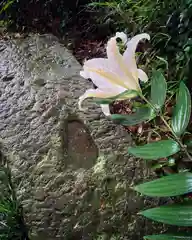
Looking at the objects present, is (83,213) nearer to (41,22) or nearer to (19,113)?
Answer: (19,113)

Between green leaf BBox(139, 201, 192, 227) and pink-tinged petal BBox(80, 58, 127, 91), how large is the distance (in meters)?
0.32

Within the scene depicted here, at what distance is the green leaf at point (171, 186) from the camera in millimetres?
750

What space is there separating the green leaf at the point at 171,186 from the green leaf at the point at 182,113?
14cm

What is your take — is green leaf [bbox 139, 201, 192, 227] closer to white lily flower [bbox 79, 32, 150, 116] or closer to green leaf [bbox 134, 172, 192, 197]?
green leaf [bbox 134, 172, 192, 197]

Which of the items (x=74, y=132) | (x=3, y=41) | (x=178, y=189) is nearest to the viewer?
(x=178, y=189)

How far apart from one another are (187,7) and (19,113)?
1.11 meters

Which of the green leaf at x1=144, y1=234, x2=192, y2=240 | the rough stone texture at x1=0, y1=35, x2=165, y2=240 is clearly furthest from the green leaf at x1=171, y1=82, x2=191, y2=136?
the rough stone texture at x1=0, y1=35, x2=165, y2=240

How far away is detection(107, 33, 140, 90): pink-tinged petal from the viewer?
33.4 inches

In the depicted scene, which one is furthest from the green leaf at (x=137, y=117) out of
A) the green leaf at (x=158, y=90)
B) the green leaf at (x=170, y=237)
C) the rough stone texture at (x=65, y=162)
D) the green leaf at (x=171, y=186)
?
the rough stone texture at (x=65, y=162)

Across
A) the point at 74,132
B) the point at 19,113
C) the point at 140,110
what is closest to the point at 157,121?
the point at 74,132

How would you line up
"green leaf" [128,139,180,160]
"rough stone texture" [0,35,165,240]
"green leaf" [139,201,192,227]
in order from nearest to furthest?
"green leaf" [139,201,192,227] → "green leaf" [128,139,180,160] → "rough stone texture" [0,35,165,240]

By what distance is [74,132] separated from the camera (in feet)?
5.72

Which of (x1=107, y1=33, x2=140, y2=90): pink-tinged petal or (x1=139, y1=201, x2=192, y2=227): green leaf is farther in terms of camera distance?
(x1=107, y1=33, x2=140, y2=90): pink-tinged petal

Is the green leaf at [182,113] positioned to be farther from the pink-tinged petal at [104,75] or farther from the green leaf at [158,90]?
the pink-tinged petal at [104,75]
